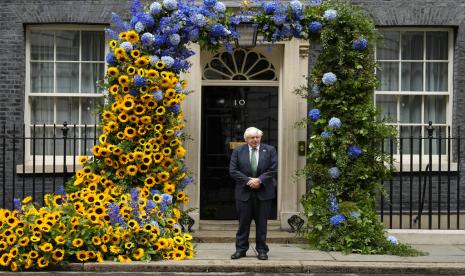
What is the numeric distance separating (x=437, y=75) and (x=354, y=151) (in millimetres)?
3161

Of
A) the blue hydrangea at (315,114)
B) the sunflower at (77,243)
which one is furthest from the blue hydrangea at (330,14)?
the sunflower at (77,243)

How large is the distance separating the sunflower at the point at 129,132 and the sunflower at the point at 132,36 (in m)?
1.26

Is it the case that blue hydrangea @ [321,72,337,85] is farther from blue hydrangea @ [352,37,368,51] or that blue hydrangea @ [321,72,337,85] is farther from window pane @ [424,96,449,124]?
window pane @ [424,96,449,124]

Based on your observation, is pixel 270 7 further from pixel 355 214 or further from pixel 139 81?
pixel 355 214

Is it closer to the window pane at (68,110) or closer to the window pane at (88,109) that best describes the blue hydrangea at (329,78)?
the window pane at (88,109)

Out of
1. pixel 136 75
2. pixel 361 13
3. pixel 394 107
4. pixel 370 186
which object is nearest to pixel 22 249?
pixel 136 75

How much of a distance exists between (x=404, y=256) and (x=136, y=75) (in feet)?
14.8

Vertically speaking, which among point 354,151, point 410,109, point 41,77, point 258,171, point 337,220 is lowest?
point 337,220

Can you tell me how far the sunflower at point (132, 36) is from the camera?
10875mm

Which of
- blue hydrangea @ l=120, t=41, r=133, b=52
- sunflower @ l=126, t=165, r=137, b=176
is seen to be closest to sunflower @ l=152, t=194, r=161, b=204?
sunflower @ l=126, t=165, r=137, b=176

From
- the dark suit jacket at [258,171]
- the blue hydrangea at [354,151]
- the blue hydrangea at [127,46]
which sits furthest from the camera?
the blue hydrangea at [354,151]

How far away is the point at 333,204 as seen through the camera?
1110cm

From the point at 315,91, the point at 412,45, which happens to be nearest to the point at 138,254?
the point at 315,91

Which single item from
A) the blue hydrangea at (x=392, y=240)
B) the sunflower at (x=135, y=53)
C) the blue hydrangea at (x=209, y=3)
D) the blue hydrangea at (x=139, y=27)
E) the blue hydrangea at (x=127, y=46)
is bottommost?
the blue hydrangea at (x=392, y=240)
